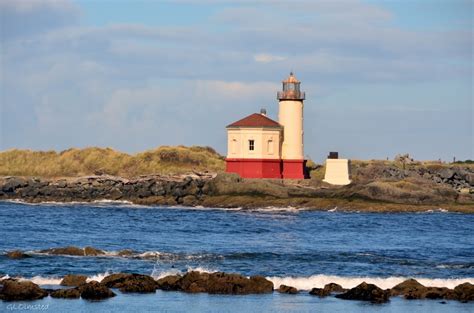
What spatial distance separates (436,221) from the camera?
46.1m

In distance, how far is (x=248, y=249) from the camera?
103ft

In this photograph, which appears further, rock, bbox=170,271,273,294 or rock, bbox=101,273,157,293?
rock, bbox=170,271,273,294

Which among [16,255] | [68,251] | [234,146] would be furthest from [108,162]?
[16,255]

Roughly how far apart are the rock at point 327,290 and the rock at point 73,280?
174 inches

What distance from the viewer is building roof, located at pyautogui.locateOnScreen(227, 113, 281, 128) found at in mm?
56594

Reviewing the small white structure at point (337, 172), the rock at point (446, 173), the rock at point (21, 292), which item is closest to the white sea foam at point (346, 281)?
the rock at point (21, 292)

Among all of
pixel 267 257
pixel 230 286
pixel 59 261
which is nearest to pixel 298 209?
pixel 267 257

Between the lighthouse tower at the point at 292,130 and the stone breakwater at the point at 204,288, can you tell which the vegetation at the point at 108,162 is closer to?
the lighthouse tower at the point at 292,130

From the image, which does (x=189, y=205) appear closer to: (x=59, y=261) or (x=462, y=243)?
(x=462, y=243)

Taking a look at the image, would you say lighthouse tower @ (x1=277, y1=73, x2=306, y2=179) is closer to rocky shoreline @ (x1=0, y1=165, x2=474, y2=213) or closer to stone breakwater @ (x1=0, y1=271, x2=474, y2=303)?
rocky shoreline @ (x1=0, y1=165, x2=474, y2=213)

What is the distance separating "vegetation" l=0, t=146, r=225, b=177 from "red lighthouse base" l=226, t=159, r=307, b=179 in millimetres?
7632

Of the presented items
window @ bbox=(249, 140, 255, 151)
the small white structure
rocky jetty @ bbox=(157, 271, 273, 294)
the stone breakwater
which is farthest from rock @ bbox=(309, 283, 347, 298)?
the small white structure

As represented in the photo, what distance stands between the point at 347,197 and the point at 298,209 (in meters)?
2.91

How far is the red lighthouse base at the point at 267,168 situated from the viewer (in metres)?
56.1
